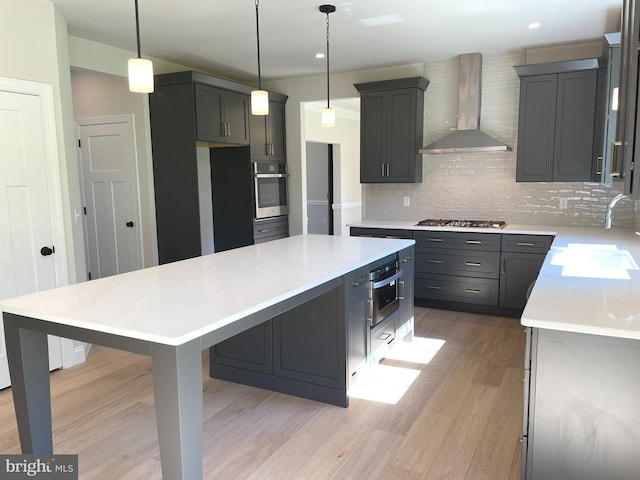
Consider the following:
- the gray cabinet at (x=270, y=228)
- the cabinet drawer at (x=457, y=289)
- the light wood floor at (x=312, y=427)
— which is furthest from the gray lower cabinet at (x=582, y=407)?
the gray cabinet at (x=270, y=228)

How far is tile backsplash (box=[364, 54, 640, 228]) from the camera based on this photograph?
473cm

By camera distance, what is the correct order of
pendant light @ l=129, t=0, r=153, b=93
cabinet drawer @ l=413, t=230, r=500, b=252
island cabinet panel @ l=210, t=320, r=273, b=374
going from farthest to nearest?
cabinet drawer @ l=413, t=230, r=500, b=252 < island cabinet panel @ l=210, t=320, r=273, b=374 < pendant light @ l=129, t=0, r=153, b=93

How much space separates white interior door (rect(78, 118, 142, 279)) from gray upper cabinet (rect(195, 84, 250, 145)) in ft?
2.70

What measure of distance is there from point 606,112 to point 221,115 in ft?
12.1

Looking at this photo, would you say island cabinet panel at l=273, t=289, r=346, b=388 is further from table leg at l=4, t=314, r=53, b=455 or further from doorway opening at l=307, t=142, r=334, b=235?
doorway opening at l=307, t=142, r=334, b=235

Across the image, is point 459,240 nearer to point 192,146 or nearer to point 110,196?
point 192,146

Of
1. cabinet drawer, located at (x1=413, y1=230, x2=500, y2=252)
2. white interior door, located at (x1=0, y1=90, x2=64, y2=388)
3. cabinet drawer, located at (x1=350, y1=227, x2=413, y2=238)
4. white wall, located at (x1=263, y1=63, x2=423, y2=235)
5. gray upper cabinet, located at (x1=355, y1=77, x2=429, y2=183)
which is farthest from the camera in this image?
white wall, located at (x1=263, y1=63, x2=423, y2=235)

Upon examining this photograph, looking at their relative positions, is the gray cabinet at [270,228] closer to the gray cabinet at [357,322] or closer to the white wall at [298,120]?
the white wall at [298,120]

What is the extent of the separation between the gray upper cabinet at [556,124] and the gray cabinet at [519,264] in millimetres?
648

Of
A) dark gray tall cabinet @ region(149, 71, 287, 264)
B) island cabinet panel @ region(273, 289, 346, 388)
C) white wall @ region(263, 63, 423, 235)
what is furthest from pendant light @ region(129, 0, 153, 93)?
white wall @ region(263, 63, 423, 235)

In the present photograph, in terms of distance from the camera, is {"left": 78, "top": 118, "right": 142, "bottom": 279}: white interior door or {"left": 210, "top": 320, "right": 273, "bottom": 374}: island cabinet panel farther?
{"left": 78, "top": 118, "right": 142, "bottom": 279}: white interior door

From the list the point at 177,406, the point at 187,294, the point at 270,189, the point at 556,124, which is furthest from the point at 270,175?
the point at 177,406

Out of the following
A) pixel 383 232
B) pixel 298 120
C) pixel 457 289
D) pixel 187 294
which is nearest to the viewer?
pixel 187 294

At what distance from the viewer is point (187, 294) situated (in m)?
2.09
